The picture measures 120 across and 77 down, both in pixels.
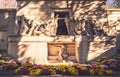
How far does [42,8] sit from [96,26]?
4.22m

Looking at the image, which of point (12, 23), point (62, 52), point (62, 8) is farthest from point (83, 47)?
point (12, 23)

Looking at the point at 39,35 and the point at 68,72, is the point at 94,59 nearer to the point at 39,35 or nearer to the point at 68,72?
the point at 39,35

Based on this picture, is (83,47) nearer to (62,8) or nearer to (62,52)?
(62,52)

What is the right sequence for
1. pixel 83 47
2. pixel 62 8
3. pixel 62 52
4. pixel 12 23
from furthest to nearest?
pixel 12 23 < pixel 62 8 < pixel 62 52 < pixel 83 47

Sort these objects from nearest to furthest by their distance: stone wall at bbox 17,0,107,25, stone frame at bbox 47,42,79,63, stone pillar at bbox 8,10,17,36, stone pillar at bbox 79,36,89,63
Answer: stone pillar at bbox 79,36,89,63
stone frame at bbox 47,42,79,63
stone wall at bbox 17,0,107,25
stone pillar at bbox 8,10,17,36

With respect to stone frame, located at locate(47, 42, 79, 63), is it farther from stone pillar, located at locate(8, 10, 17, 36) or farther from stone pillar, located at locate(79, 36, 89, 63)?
stone pillar, located at locate(8, 10, 17, 36)

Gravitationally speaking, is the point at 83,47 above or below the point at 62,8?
below

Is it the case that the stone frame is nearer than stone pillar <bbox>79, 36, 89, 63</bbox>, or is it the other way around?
stone pillar <bbox>79, 36, 89, 63</bbox>

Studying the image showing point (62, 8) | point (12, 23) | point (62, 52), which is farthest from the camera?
point (12, 23)

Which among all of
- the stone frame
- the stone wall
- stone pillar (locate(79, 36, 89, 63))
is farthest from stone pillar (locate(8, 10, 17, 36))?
stone pillar (locate(79, 36, 89, 63))

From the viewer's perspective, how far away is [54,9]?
2333cm

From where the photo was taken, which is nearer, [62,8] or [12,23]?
[62,8]

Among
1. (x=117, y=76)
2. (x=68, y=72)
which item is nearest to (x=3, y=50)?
(x=68, y=72)

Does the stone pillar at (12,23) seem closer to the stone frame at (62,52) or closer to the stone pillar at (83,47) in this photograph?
the stone frame at (62,52)
